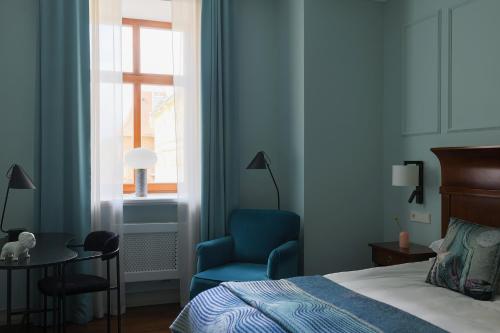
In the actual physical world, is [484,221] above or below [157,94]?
below

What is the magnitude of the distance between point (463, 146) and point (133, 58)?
299 cm

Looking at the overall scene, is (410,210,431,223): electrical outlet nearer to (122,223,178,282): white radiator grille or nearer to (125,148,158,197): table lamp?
(122,223,178,282): white radiator grille

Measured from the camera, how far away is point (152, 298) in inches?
160

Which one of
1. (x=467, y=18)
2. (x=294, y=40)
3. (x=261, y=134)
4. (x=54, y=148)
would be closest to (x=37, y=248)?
(x=54, y=148)

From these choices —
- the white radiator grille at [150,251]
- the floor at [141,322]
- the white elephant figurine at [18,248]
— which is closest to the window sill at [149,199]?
the white radiator grille at [150,251]

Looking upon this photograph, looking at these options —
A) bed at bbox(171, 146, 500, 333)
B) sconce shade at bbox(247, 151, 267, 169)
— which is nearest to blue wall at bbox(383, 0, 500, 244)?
bed at bbox(171, 146, 500, 333)

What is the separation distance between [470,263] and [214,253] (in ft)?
6.22

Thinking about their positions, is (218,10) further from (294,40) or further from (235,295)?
(235,295)

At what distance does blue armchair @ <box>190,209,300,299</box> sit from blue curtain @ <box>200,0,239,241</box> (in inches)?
7.3

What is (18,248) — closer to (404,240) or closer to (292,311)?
(292,311)

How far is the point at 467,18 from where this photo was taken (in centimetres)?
325

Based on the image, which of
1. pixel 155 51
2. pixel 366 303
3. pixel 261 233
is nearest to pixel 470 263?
pixel 366 303

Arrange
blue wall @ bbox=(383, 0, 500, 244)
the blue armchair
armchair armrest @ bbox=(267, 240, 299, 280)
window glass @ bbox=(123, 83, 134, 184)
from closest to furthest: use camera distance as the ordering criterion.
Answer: blue wall @ bbox=(383, 0, 500, 244), armchair armrest @ bbox=(267, 240, 299, 280), the blue armchair, window glass @ bbox=(123, 83, 134, 184)

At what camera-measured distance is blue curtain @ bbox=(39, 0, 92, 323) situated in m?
3.55
